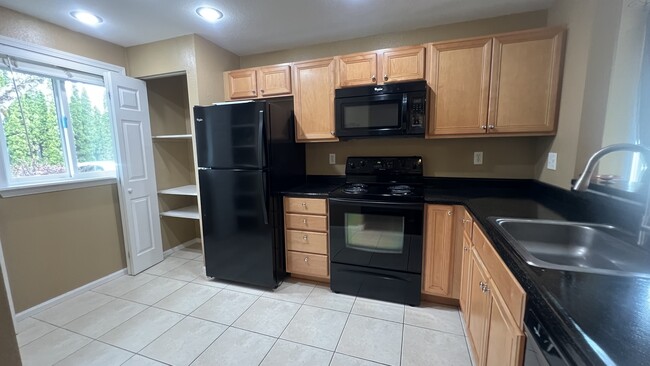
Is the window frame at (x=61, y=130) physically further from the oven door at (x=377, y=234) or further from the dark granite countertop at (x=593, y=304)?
the dark granite countertop at (x=593, y=304)

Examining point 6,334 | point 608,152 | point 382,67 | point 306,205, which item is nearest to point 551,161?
point 608,152

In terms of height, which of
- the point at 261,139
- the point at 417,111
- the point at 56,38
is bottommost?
the point at 261,139

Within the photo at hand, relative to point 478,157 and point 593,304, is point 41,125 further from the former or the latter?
point 478,157

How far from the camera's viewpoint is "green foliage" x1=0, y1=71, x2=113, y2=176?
1990 millimetres

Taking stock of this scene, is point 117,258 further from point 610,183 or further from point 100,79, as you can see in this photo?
point 610,183

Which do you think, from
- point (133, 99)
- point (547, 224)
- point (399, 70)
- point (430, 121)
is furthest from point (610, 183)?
point (133, 99)

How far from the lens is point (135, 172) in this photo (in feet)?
8.91

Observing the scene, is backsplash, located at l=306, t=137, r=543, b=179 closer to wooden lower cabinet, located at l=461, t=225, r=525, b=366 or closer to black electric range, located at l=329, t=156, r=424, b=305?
black electric range, located at l=329, t=156, r=424, b=305

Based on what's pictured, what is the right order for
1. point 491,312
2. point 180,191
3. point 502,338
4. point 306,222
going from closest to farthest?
point 502,338
point 491,312
point 306,222
point 180,191

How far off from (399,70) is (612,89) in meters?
1.27

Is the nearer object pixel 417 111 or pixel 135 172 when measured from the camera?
pixel 417 111

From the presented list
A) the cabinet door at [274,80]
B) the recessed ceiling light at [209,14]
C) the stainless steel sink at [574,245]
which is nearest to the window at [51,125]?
the recessed ceiling light at [209,14]

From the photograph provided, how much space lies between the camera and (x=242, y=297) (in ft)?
7.67

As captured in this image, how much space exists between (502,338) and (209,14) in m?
2.78
